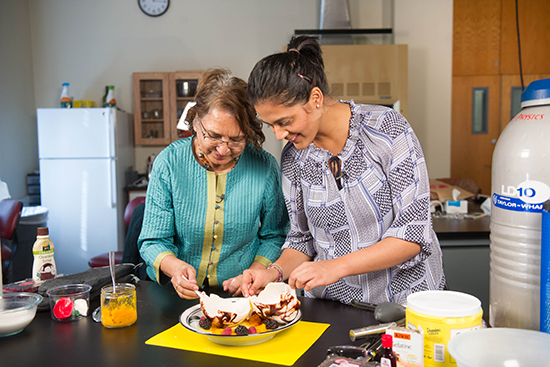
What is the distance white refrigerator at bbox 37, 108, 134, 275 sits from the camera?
442cm

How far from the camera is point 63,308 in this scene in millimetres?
1118

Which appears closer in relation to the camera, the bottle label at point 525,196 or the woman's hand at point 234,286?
the bottle label at point 525,196

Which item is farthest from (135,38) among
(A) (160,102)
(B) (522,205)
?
(B) (522,205)

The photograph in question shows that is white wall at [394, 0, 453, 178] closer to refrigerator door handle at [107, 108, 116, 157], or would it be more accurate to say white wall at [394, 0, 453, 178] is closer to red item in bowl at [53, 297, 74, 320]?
refrigerator door handle at [107, 108, 116, 157]

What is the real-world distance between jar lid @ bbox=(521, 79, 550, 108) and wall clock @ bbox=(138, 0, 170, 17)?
510 centimetres

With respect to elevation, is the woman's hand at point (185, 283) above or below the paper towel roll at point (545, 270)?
below

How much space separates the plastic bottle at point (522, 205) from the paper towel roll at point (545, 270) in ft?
0.14

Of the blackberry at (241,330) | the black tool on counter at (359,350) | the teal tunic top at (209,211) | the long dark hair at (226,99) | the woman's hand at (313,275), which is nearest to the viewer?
the black tool on counter at (359,350)

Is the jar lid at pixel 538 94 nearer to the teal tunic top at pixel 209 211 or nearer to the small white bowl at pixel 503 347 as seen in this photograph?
the small white bowl at pixel 503 347

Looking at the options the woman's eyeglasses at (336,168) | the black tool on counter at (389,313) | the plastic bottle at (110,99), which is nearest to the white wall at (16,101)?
the plastic bottle at (110,99)

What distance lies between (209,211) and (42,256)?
52 centimetres

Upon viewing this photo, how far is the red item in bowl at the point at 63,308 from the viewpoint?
1115 mm

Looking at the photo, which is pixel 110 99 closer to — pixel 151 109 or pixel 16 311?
pixel 151 109

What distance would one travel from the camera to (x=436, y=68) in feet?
15.7
